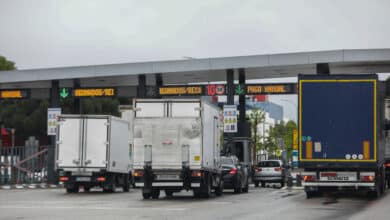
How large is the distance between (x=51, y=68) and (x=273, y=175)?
1374 centimetres

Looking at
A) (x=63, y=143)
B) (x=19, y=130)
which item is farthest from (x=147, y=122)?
(x=19, y=130)

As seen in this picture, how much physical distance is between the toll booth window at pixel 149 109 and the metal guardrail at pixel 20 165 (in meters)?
19.4

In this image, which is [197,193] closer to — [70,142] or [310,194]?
A: [310,194]

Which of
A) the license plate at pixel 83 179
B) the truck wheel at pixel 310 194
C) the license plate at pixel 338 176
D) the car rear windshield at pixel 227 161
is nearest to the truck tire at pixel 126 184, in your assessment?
the license plate at pixel 83 179

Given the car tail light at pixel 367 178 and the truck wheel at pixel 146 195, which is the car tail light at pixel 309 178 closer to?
the car tail light at pixel 367 178

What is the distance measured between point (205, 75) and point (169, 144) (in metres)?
23.1

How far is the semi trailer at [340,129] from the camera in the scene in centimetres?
2655

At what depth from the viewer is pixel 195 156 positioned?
2791 cm

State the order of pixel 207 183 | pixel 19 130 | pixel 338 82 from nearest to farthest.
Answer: pixel 338 82
pixel 207 183
pixel 19 130

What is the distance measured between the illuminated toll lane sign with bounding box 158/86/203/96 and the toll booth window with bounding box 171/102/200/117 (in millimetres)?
17568

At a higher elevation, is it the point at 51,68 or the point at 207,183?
the point at 51,68

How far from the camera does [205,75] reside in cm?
5075

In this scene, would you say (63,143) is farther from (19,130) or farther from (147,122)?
(19,130)

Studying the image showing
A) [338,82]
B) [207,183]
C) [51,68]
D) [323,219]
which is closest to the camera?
[323,219]
